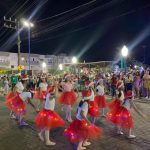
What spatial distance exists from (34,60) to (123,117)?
60.5 m

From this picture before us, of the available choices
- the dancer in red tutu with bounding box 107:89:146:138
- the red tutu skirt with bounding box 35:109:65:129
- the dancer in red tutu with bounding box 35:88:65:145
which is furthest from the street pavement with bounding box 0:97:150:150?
the red tutu skirt with bounding box 35:109:65:129

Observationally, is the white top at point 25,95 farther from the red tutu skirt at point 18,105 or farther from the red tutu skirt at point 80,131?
the red tutu skirt at point 80,131

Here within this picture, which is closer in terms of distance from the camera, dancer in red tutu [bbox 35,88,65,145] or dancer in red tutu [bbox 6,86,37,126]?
dancer in red tutu [bbox 35,88,65,145]

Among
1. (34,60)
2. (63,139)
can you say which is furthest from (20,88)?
(34,60)

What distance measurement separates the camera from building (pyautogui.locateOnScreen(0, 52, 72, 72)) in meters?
59.2

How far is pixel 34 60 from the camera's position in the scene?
66312 mm

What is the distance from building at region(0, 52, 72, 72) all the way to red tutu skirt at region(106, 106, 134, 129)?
47263 mm

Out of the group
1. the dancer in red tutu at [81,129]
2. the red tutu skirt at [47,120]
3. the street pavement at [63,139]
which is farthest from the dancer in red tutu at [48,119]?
the dancer in red tutu at [81,129]

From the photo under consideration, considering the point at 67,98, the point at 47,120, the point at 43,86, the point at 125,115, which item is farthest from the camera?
the point at 43,86

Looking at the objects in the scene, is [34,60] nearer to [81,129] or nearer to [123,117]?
[123,117]

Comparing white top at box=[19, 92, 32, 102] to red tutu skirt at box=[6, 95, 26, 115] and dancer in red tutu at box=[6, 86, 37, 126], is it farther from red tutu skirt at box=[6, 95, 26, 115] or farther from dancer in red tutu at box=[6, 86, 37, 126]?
red tutu skirt at box=[6, 95, 26, 115]

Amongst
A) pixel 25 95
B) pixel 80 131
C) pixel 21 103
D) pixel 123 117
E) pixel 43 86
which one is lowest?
pixel 80 131

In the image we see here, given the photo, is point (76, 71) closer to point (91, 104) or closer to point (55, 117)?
point (91, 104)

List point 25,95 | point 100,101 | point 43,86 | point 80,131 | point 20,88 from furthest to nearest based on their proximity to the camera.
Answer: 1. point 43,86
2. point 100,101
3. point 20,88
4. point 25,95
5. point 80,131
